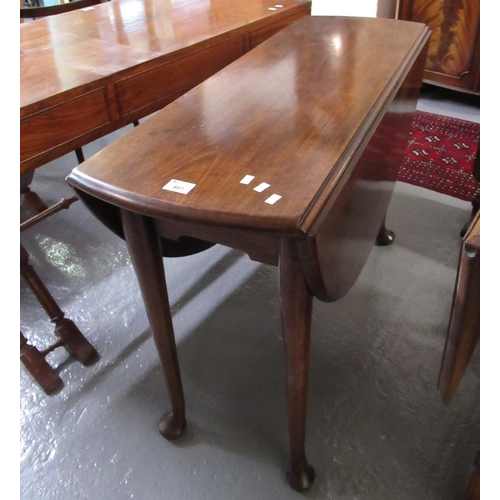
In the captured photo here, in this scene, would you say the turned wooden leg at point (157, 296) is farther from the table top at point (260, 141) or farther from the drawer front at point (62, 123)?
the drawer front at point (62, 123)

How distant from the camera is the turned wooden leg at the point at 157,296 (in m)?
0.87

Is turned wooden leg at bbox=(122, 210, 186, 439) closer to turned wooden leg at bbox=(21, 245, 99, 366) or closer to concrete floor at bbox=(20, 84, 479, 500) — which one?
concrete floor at bbox=(20, 84, 479, 500)

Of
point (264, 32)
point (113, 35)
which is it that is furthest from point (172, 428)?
point (264, 32)

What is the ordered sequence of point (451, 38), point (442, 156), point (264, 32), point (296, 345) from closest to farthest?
1. point (296, 345)
2. point (264, 32)
3. point (442, 156)
4. point (451, 38)

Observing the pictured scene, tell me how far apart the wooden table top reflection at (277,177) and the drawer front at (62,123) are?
0.28 meters

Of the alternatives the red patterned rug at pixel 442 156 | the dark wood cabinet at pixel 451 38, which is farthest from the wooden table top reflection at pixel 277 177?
the dark wood cabinet at pixel 451 38

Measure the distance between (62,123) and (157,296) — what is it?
50 centimetres

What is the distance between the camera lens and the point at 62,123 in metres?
1.10

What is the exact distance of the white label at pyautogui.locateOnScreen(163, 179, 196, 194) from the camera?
2.43ft

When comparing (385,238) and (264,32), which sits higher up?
(264,32)

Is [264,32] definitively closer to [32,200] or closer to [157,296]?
[157,296]

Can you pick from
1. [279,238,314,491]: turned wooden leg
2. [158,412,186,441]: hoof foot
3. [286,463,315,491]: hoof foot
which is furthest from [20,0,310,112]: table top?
[286,463,315,491]: hoof foot

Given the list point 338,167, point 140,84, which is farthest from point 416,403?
point 140,84

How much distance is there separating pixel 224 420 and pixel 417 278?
2.85 ft
